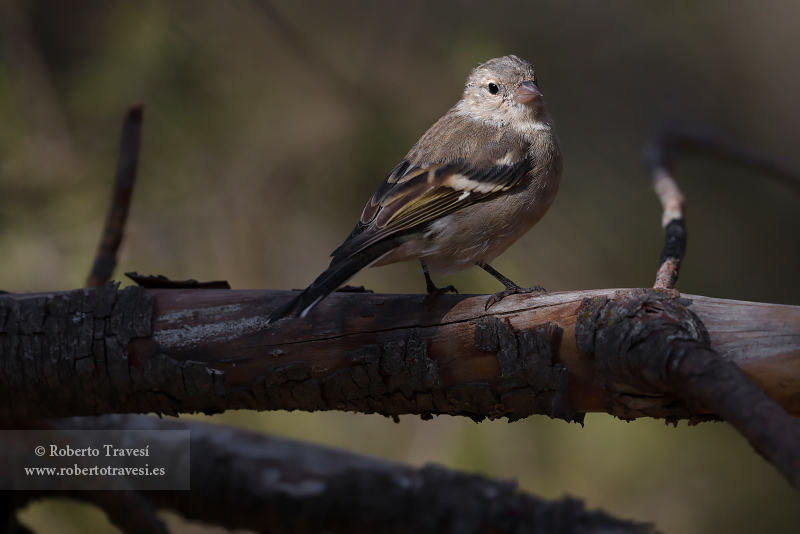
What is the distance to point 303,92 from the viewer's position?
4.27 meters

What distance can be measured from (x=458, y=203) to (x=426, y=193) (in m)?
0.15

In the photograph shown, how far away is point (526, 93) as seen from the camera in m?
3.30

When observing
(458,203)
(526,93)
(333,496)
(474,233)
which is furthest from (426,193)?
(333,496)

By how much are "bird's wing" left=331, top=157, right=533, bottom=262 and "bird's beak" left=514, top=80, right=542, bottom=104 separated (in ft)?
1.64

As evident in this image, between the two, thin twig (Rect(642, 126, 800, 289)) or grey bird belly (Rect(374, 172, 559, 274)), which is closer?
grey bird belly (Rect(374, 172, 559, 274))

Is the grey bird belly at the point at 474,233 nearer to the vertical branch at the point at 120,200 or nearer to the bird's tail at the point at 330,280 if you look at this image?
the bird's tail at the point at 330,280

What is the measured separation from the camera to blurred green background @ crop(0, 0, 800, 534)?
365cm

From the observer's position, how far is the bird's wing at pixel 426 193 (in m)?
2.65

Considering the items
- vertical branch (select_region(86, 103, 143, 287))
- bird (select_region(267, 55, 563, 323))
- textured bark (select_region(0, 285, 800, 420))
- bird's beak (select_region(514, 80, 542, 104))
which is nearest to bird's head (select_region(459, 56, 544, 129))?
bird's beak (select_region(514, 80, 542, 104))

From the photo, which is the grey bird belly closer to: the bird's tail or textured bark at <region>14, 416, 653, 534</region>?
the bird's tail

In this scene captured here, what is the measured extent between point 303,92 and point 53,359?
2521 mm

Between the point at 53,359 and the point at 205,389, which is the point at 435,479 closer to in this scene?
the point at 205,389

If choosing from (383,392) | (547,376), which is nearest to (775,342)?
(547,376)

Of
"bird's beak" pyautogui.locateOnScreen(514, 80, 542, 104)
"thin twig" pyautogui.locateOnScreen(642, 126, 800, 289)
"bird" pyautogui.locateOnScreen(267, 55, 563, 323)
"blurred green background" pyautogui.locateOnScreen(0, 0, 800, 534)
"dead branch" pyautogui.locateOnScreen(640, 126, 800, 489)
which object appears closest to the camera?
"dead branch" pyautogui.locateOnScreen(640, 126, 800, 489)
